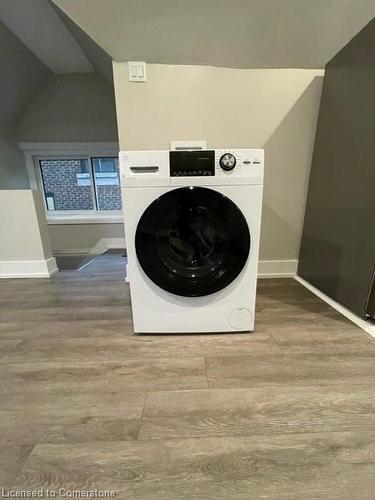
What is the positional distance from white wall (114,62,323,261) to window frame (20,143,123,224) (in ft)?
5.83

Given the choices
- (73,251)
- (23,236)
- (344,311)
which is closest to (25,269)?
(23,236)

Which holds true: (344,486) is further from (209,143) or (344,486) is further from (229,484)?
(209,143)

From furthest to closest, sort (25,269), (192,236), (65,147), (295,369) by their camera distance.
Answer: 1. (65,147)
2. (25,269)
3. (192,236)
4. (295,369)

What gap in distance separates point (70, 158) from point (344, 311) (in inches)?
144

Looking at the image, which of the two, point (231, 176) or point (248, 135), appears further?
point (248, 135)

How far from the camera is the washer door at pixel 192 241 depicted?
3.60 ft

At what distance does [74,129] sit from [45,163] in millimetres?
724

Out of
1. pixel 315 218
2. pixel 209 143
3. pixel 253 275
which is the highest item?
pixel 209 143

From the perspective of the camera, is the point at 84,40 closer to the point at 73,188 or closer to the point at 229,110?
the point at 229,110

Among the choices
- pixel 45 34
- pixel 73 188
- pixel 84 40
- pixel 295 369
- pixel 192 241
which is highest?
pixel 45 34

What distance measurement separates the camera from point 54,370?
3.44 ft

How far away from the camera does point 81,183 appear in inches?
144

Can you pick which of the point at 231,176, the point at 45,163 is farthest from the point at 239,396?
the point at 45,163

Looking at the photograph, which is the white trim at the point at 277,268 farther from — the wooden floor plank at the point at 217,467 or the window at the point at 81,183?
the window at the point at 81,183
